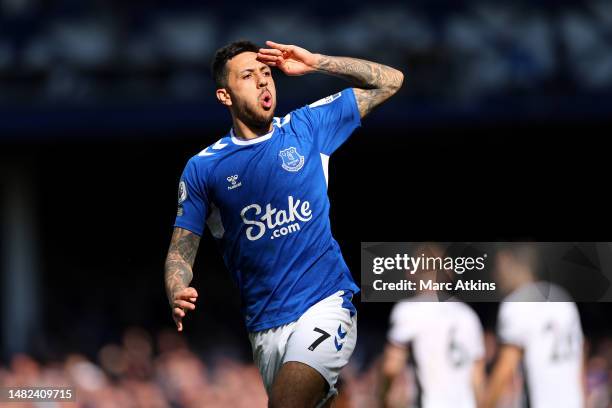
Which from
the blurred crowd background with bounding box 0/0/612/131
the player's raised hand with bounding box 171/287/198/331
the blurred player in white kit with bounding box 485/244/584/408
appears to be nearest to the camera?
the player's raised hand with bounding box 171/287/198/331

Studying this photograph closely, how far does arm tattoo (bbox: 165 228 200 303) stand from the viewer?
5.88 meters

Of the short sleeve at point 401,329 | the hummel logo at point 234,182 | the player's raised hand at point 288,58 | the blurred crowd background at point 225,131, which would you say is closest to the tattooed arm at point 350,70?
the player's raised hand at point 288,58

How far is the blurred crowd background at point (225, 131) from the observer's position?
14883 mm

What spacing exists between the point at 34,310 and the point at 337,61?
35.7 ft

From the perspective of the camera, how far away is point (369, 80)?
21.0ft

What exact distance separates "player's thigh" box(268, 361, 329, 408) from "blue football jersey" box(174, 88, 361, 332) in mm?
322

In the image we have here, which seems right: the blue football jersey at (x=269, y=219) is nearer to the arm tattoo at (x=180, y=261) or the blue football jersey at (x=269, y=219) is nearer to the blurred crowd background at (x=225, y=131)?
the arm tattoo at (x=180, y=261)

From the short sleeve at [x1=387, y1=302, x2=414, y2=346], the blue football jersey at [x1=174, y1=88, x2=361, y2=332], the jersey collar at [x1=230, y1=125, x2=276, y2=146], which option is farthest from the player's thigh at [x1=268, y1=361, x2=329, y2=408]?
the short sleeve at [x1=387, y1=302, x2=414, y2=346]

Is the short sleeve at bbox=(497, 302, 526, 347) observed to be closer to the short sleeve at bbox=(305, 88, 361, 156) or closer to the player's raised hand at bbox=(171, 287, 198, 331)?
the short sleeve at bbox=(305, 88, 361, 156)

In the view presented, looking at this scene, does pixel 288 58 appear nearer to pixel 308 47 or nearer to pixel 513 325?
pixel 513 325

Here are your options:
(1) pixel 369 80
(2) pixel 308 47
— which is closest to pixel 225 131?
(2) pixel 308 47

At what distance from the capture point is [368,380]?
1167 centimetres

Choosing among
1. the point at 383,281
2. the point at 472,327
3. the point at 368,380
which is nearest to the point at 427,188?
the point at 368,380

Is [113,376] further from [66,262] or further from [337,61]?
[337,61]
